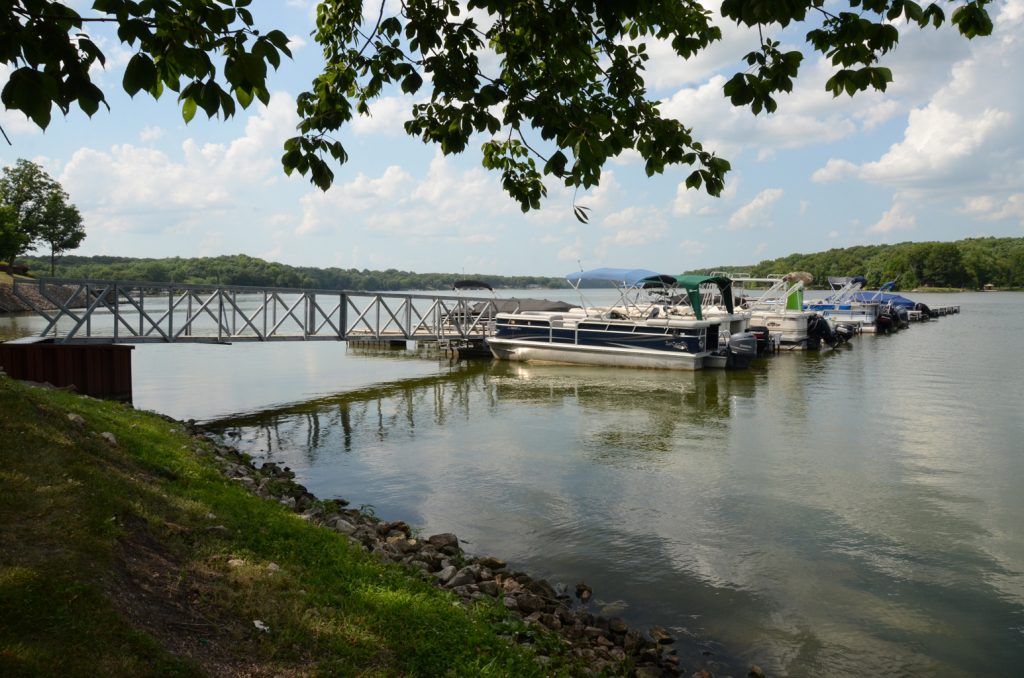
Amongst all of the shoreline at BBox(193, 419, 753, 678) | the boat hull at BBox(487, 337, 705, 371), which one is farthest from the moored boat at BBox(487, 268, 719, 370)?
the shoreline at BBox(193, 419, 753, 678)

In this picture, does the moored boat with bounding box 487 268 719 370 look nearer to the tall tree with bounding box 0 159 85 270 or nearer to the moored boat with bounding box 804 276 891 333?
the moored boat with bounding box 804 276 891 333

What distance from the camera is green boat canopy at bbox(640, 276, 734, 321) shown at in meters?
30.1

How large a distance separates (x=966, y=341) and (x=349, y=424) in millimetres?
38279

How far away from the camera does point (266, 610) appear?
16.1 ft

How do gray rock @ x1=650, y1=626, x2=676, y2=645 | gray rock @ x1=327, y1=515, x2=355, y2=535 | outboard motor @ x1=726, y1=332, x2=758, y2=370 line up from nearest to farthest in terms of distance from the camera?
1. gray rock @ x1=650, y1=626, x2=676, y2=645
2. gray rock @ x1=327, y1=515, x2=355, y2=535
3. outboard motor @ x1=726, y1=332, x2=758, y2=370

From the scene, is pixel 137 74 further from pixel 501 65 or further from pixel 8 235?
pixel 8 235

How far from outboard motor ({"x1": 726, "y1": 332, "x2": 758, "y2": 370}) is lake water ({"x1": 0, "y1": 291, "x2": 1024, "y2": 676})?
2014 mm

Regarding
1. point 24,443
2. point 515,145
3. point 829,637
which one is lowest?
point 829,637

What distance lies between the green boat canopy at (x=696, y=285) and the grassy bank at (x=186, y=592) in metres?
24.7

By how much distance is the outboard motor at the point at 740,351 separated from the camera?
93.7 ft

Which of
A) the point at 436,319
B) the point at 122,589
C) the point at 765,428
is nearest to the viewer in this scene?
the point at 122,589

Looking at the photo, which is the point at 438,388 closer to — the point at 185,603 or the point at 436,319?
the point at 436,319

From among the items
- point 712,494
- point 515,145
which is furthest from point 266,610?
point 712,494

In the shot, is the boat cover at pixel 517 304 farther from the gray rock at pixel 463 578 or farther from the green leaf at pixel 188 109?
the green leaf at pixel 188 109
